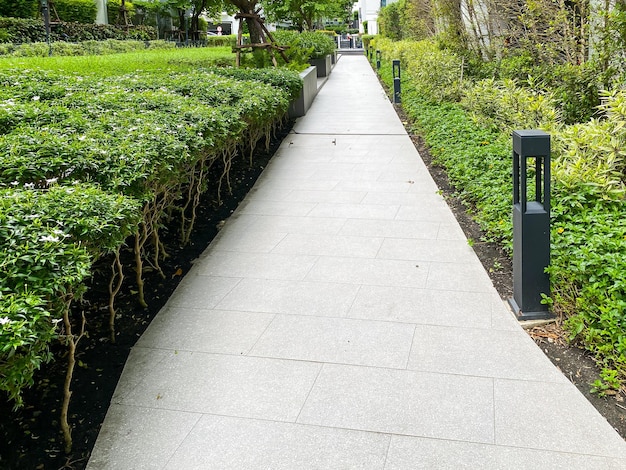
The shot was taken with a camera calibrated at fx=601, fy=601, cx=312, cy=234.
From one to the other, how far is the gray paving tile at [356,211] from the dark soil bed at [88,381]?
1714mm

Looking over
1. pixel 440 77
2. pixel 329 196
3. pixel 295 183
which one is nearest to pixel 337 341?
pixel 329 196

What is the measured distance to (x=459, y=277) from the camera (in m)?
5.13

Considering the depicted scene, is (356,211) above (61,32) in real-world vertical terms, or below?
below

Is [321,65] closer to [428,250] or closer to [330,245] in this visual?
[330,245]

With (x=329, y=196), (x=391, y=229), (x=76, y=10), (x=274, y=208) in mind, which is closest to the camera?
(x=391, y=229)

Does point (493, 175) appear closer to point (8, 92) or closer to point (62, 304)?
point (62, 304)

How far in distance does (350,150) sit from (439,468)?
26.8 ft

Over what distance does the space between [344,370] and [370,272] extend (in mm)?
1680

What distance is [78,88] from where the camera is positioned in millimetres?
7578

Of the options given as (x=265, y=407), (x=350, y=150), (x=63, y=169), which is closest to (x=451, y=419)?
(x=265, y=407)

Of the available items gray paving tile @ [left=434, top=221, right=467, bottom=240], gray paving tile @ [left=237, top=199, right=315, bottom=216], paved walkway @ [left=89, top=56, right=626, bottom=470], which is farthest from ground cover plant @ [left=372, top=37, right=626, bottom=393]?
gray paving tile @ [left=237, top=199, right=315, bottom=216]

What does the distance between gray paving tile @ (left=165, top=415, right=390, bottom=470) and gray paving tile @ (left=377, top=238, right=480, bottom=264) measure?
2727mm

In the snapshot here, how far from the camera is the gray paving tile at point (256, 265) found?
536cm

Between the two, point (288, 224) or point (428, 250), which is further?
point (288, 224)
